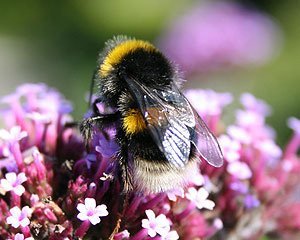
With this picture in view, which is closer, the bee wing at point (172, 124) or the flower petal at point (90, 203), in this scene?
the bee wing at point (172, 124)

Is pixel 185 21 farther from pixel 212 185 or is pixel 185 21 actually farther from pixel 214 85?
pixel 212 185

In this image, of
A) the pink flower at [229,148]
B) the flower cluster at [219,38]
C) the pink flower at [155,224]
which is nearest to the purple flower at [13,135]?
the pink flower at [155,224]

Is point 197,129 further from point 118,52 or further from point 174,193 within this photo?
point 118,52

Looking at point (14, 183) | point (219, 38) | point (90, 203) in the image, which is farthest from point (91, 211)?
point (219, 38)

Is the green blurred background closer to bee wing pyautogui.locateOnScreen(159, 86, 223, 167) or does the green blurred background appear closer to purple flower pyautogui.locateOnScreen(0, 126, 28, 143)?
purple flower pyautogui.locateOnScreen(0, 126, 28, 143)

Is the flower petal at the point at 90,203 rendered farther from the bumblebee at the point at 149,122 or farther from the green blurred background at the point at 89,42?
the green blurred background at the point at 89,42

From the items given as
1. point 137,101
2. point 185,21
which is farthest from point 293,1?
point 137,101

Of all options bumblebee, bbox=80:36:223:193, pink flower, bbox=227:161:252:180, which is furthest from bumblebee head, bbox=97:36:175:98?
pink flower, bbox=227:161:252:180
